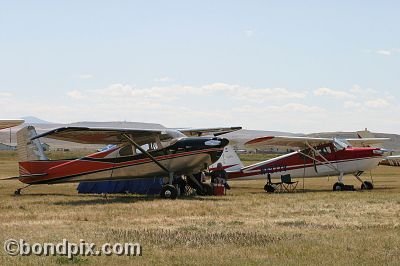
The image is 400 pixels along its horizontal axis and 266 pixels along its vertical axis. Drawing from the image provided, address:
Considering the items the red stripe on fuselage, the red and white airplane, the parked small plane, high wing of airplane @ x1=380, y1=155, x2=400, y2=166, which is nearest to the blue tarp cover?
the parked small plane

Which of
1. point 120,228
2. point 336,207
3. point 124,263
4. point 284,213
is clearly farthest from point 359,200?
point 124,263

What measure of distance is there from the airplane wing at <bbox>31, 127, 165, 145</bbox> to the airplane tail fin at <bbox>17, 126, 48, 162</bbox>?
7.31ft

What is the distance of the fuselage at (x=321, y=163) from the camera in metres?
23.4

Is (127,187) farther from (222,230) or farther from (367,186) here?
(222,230)

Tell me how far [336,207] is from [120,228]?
20.2 ft

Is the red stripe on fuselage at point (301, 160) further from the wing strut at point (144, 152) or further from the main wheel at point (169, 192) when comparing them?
the main wheel at point (169, 192)

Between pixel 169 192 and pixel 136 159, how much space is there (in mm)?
1712

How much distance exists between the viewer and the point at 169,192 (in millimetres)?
17906

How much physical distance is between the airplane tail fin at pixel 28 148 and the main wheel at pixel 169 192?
499 centimetres

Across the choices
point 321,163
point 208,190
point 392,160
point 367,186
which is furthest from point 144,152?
point 392,160

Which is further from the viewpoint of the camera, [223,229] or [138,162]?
[138,162]

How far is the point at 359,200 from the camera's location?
16.3m

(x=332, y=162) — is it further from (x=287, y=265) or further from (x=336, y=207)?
(x=287, y=265)

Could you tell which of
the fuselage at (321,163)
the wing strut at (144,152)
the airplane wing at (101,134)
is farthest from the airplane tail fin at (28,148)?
the fuselage at (321,163)
